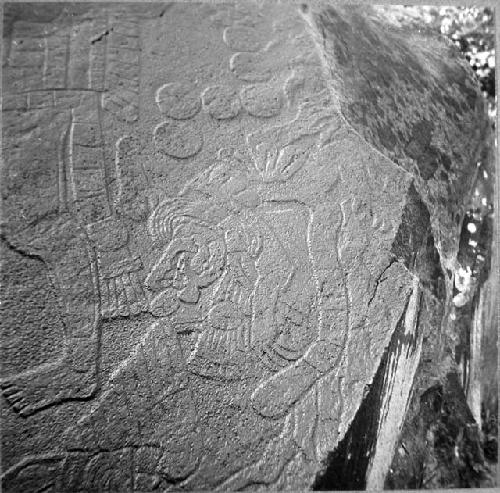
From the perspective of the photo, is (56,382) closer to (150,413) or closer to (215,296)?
(150,413)

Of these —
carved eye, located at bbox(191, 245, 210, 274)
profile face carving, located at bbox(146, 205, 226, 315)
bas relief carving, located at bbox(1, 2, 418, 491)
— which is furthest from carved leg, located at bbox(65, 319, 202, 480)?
carved eye, located at bbox(191, 245, 210, 274)

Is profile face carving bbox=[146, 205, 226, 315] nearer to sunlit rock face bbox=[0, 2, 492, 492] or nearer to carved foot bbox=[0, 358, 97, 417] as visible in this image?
sunlit rock face bbox=[0, 2, 492, 492]

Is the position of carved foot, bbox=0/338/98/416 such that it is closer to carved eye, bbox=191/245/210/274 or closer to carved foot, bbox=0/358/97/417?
carved foot, bbox=0/358/97/417

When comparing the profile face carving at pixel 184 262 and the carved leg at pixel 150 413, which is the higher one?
the profile face carving at pixel 184 262

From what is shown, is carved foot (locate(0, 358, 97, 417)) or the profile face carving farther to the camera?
the profile face carving

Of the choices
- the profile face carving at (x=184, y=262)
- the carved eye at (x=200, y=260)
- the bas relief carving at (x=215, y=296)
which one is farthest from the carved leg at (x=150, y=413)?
the carved eye at (x=200, y=260)

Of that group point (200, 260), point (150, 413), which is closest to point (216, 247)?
point (200, 260)

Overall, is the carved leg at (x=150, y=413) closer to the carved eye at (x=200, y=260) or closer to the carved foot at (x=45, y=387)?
the carved foot at (x=45, y=387)

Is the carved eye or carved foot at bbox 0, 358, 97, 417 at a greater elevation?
the carved eye

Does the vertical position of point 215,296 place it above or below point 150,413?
above
